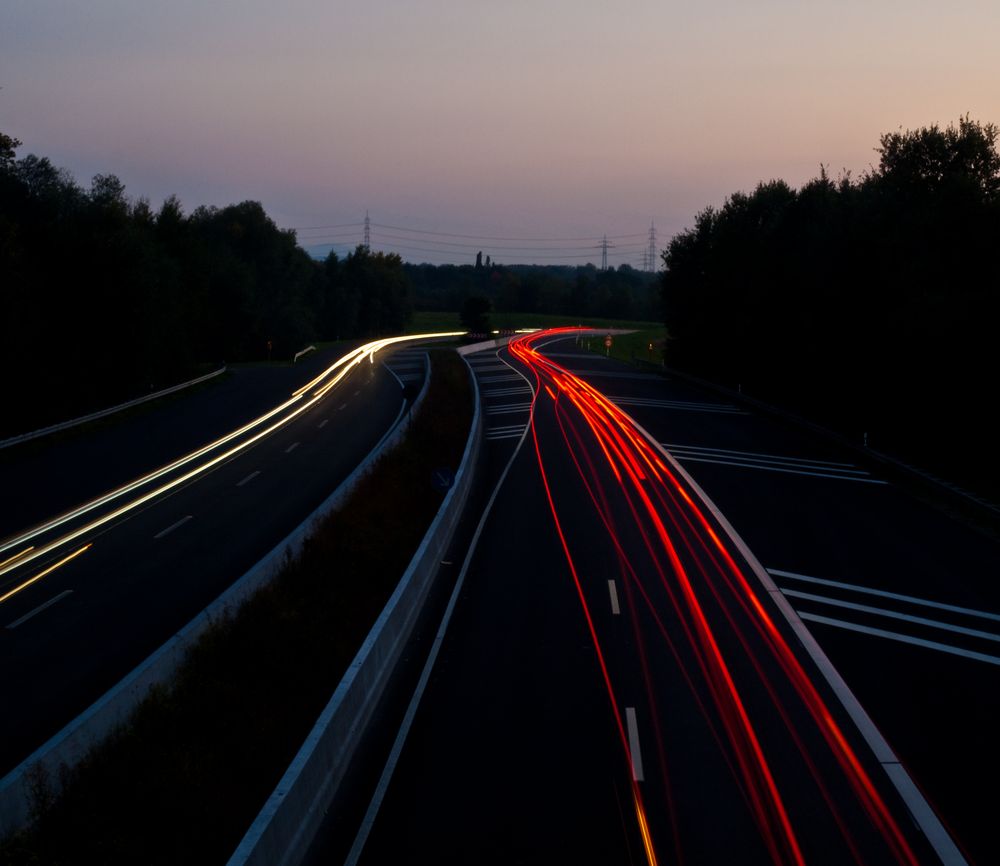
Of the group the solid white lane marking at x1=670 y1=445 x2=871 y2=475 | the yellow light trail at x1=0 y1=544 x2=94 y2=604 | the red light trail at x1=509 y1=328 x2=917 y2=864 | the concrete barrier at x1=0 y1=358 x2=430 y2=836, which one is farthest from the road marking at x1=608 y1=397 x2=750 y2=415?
the concrete barrier at x1=0 y1=358 x2=430 y2=836

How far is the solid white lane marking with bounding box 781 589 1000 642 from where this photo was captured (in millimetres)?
16062

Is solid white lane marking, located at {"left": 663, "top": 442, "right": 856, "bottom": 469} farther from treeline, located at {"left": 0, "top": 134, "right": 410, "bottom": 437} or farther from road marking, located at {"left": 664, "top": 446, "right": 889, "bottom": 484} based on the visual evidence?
treeline, located at {"left": 0, "top": 134, "right": 410, "bottom": 437}

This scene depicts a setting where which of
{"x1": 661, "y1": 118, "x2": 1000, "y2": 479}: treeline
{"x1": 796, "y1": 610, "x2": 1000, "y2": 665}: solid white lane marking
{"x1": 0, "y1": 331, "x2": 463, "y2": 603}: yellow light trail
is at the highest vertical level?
{"x1": 661, "y1": 118, "x2": 1000, "y2": 479}: treeline

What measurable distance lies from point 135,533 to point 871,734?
17046mm

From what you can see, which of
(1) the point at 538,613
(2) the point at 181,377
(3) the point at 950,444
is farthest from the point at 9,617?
(2) the point at 181,377

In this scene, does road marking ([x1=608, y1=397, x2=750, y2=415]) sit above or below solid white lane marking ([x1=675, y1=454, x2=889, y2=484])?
above

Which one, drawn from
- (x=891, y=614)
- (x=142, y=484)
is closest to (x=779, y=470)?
(x=891, y=614)

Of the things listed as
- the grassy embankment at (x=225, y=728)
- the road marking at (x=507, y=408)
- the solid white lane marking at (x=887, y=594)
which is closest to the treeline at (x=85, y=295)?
the road marking at (x=507, y=408)

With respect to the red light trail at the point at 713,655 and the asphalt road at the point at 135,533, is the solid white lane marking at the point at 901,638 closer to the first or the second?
the red light trail at the point at 713,655

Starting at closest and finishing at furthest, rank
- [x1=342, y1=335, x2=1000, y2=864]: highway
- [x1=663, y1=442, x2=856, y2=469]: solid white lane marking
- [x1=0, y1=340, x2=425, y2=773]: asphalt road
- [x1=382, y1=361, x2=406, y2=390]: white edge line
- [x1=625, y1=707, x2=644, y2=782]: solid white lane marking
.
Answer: [x1=342, y1=335, x2=1000, y2=864]: highway
[x1=625, y1=707, x2=644, y2=782]: solid white lane marking
[x1=0, y1=340, x2=425, y2=773]: asphalt road
[x1=663, y1=442, x2=856, y2=469]: solid white lane marking
[x1=382, y1=361, x2=406, y2=390]: white edge line

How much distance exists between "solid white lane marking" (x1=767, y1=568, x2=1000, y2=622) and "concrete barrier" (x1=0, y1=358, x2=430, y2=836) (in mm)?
9818

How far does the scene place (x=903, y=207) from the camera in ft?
138

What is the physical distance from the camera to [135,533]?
915 inches

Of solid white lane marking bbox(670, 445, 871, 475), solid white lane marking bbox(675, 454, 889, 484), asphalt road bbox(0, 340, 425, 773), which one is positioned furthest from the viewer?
solid white lane marking bbox(670, 445, 871, 475)
